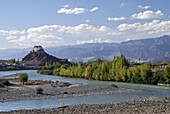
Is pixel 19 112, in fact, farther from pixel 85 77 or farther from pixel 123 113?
pixel 85 77

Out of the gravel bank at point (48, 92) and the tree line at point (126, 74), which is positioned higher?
the tree line at point (126, 74)

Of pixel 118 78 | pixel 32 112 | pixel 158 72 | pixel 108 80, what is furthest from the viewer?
pixel 108 80

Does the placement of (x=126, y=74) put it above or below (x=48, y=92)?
above

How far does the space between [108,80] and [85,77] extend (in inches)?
878

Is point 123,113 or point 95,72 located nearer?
point 123,113

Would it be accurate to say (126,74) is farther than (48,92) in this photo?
Yes

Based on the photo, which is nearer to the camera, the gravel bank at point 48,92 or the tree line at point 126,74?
the gravel bank at point 48,92

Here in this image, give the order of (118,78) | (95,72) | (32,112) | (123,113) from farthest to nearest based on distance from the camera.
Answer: (95,72), (118,78), (32,112), (123,113)

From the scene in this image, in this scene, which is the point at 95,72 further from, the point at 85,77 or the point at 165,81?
the point at 165,81

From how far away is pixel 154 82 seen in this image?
84.4 meters

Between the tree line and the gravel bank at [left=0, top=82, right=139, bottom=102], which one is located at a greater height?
the tree line

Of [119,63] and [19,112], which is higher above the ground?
[119,63]

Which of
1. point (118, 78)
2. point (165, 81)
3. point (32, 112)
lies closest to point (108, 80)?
point (118, 78)

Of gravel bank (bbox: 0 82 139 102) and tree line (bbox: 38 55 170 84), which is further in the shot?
tree line (bbox: 38 55 170 84)
